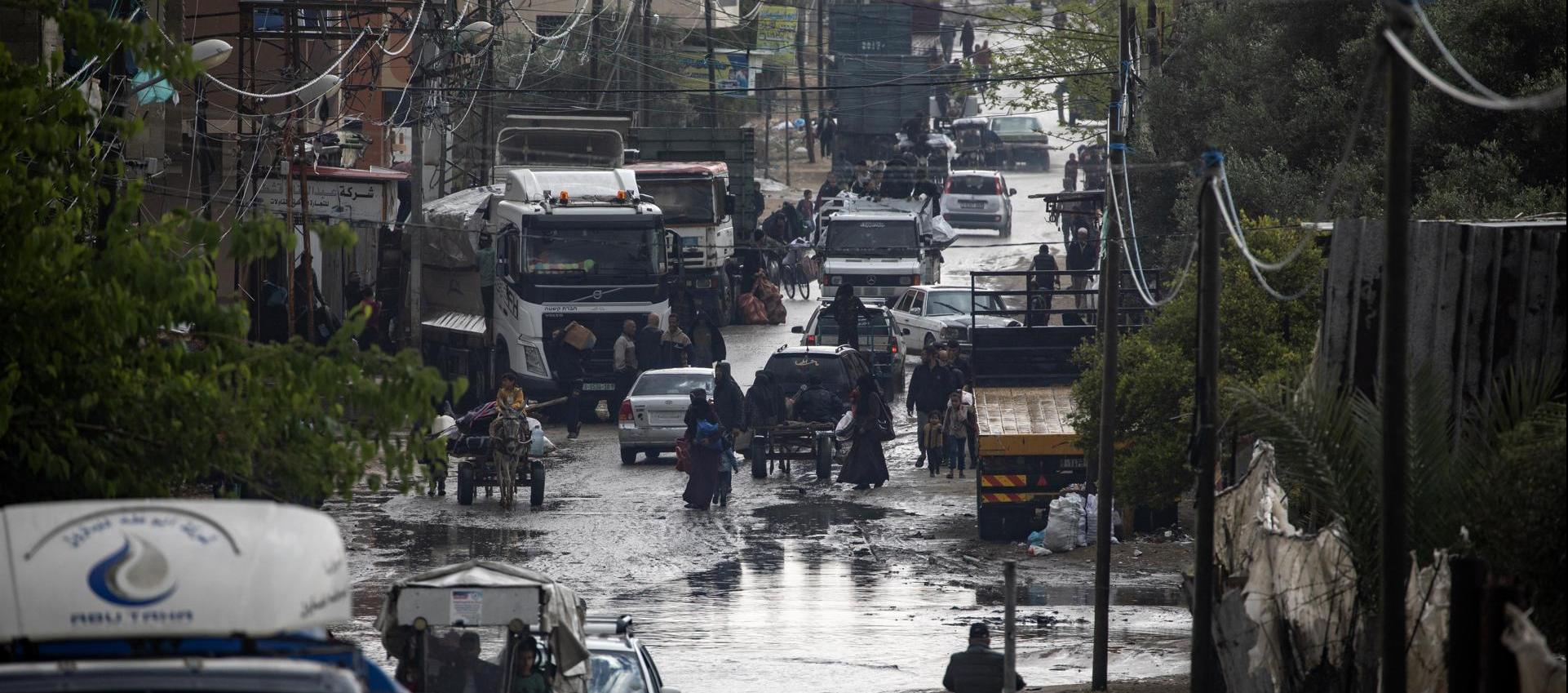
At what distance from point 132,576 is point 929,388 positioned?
21.5 meters

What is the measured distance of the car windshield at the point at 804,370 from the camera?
2755 cm

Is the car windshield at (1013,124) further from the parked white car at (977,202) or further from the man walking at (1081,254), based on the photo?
the man walking at (1081,254)

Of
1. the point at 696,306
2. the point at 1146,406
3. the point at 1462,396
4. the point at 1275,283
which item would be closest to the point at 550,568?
the point at 1146,406

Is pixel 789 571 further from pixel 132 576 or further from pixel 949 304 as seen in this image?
pixel 949 304

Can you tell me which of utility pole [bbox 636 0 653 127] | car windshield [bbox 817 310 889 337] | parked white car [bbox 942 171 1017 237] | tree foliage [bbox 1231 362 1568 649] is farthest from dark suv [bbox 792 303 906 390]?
tree foliage [bbox 1231 362 1568 649]

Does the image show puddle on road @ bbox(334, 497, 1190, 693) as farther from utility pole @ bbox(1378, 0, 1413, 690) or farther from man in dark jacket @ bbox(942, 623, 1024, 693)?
utility pole @ bbox(1378, 0, 1413, 690)

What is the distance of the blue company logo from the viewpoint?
553 centimetres

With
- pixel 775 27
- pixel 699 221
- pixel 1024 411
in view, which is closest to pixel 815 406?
pixel 1024 411

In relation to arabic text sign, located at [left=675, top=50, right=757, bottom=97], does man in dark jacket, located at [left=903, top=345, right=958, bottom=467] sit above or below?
below

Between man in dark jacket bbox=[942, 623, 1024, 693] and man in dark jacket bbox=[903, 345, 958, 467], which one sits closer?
man in dark jacket bbox=[942, 623, 1024, 693]

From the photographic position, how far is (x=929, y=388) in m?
26.6

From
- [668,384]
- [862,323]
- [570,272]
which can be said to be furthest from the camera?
[862,323]

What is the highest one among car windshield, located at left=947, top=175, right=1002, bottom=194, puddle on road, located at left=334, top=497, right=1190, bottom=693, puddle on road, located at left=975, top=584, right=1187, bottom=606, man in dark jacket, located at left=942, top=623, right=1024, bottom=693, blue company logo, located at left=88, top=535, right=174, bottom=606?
car windshield, located at left=947, top=175, right=1002, bottom=194

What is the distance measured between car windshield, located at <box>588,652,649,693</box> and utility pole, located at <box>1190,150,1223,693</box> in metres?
3.78
